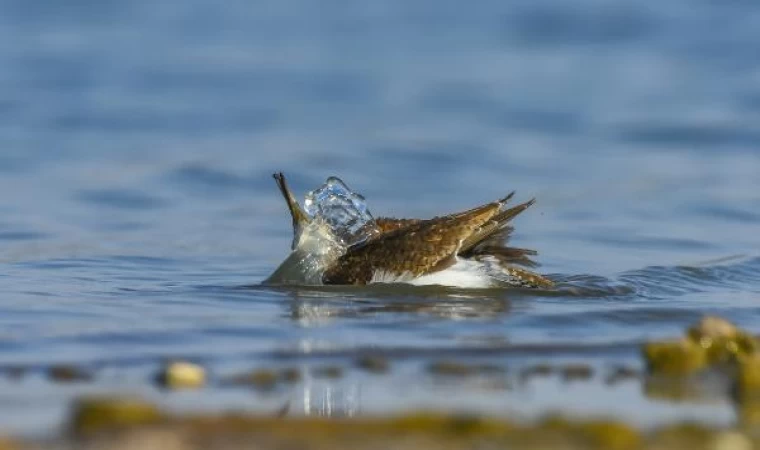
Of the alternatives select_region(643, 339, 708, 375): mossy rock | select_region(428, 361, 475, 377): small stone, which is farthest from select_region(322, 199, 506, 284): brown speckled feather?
select_region(643, 339, 708, 375): mossy rock

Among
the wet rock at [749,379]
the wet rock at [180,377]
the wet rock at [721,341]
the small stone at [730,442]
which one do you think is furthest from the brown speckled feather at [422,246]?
the small stone at [730,442]

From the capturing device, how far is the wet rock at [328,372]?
22.5 feet

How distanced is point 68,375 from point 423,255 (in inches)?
122

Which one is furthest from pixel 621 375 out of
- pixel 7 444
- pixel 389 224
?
pixel 389 224

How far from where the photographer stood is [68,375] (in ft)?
22.3

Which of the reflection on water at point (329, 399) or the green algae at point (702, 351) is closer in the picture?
the reflection on water at point (329, 399)

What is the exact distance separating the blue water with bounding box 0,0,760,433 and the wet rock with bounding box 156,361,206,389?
0.12 m

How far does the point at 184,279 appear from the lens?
10422 millimetres

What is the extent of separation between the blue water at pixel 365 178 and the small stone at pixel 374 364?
0.08 metres

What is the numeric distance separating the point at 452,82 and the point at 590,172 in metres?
4.20

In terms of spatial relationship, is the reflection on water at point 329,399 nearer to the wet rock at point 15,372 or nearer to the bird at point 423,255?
the wet rock at point 15,372

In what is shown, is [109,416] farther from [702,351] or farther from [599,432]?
[702,351]

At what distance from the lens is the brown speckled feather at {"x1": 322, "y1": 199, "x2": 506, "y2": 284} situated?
31.0ft

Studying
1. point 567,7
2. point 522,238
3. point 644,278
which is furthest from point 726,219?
point 567,7
